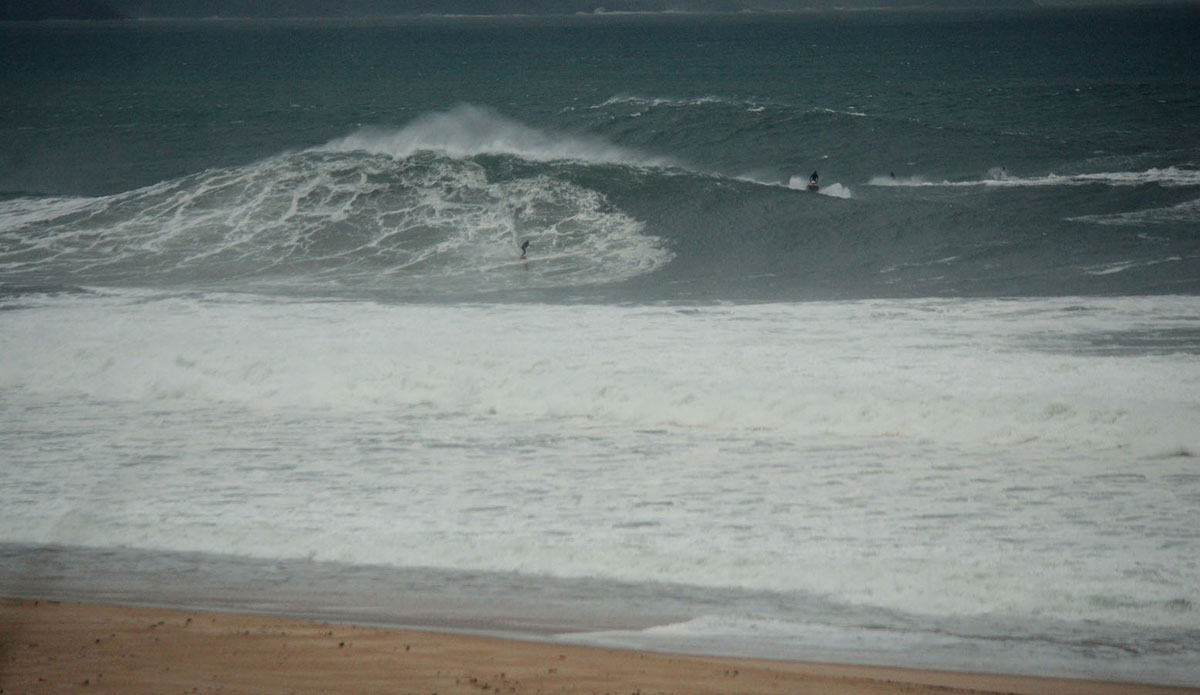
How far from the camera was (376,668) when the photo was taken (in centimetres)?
634

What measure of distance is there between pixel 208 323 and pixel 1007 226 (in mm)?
12913

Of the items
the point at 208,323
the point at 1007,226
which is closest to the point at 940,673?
the point at 208,323

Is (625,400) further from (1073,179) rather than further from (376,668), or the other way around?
(1073,179)

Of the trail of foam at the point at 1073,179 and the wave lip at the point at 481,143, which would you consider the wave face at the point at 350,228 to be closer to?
the wave lip at the point at 481,143

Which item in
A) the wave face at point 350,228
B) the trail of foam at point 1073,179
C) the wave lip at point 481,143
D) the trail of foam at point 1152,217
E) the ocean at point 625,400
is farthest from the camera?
the wave lip at point 481,143

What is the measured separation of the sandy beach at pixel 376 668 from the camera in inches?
241

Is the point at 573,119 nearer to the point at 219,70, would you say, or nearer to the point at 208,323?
the point at 208,323

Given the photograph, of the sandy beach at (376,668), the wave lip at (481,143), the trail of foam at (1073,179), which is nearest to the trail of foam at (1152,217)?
the trail of foam at (1073,179)

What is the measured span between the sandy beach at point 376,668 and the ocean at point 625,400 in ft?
0.91

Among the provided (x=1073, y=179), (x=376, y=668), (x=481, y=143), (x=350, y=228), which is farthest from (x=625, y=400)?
(x=1073, y=179)

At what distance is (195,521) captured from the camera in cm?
877

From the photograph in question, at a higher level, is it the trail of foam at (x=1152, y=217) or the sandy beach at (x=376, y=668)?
the trail of foam at (x=1152, y=217)

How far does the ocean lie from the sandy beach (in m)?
0.28

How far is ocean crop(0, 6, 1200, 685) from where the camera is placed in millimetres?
7473
